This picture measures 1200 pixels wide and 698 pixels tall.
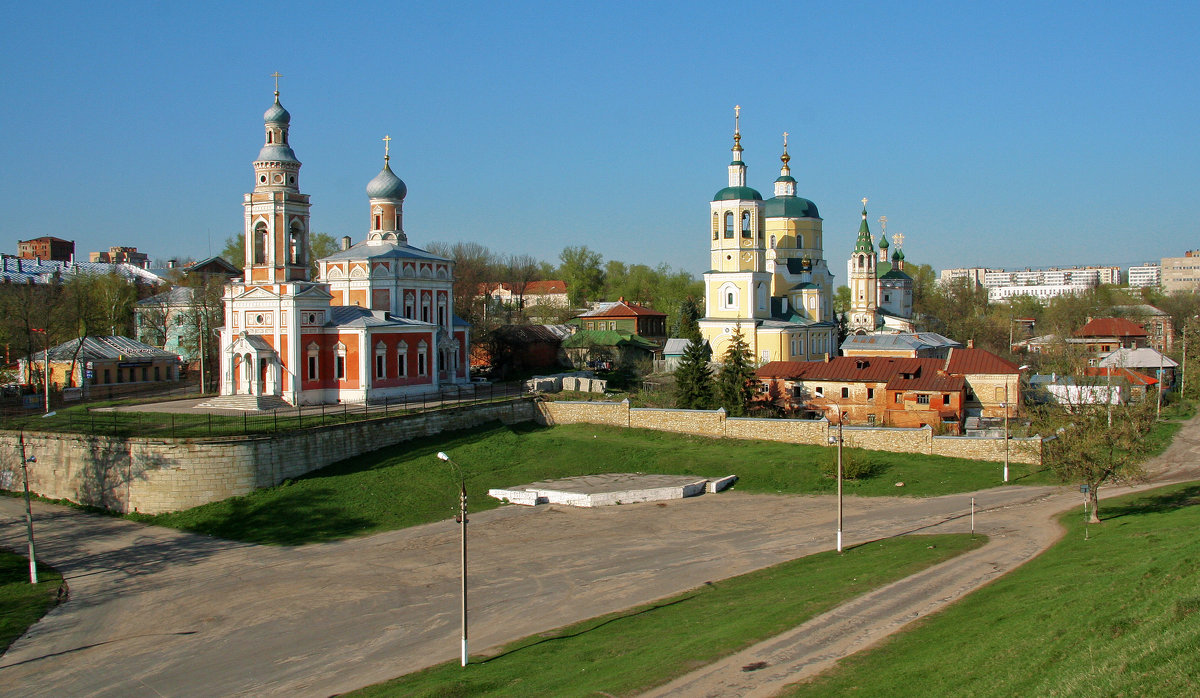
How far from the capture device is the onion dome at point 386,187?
1838 inches

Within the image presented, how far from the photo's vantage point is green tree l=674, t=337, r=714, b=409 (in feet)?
131

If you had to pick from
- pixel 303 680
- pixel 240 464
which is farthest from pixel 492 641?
pixel 240 464

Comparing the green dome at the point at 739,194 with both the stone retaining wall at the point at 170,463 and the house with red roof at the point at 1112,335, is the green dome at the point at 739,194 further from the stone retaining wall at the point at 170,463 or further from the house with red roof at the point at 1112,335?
the house with red roof at the point at 1112,335

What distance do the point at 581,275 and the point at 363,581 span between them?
74416mm

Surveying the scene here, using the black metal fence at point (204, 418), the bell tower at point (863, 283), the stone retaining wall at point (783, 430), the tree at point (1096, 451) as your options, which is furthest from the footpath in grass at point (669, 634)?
the bell tower at point (863, 283)

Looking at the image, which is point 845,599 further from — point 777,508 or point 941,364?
point 941,364

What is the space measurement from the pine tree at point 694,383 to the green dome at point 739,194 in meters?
14.7

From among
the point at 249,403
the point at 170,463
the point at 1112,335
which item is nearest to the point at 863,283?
the point at 1112,335

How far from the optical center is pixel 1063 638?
1289 cm

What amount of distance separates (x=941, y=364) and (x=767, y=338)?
37.5ft

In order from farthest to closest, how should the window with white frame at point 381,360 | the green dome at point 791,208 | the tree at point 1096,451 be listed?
the green dome at point 791,208, the window with white frame at point 381,360, the tree at point 1096,451

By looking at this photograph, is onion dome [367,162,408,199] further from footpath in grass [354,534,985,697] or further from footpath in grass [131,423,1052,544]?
footpath in grass [354,534,985,697]

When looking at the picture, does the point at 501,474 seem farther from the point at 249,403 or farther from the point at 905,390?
the point at 905,390

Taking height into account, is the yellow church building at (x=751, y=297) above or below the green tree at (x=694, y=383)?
above
